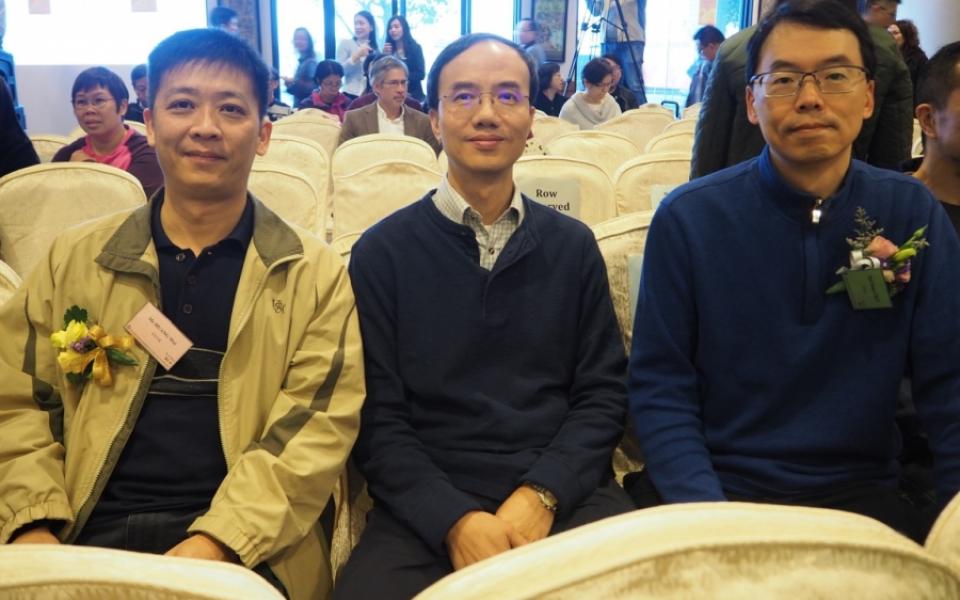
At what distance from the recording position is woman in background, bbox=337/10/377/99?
30.0ft

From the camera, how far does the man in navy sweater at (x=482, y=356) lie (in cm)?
144

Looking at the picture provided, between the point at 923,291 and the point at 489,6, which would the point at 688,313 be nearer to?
the point at 923,291

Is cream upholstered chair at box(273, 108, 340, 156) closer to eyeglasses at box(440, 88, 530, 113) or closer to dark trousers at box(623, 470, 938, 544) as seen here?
eyeglasses at box(440, 88, 530, 113)

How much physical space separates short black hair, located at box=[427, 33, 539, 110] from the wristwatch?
85cm

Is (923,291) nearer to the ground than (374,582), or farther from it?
farther from it

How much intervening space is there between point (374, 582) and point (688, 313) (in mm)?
748

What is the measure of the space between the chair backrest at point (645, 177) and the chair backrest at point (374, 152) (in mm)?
1198

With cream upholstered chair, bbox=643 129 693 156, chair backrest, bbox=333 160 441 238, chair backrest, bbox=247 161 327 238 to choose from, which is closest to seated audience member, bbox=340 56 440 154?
cream upholstered chair, bbox=643 129 693 156

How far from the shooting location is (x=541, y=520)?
143 cm

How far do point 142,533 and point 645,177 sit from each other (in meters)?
2.31

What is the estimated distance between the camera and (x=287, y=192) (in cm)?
302

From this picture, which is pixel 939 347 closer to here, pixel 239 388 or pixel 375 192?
pixel 239 388

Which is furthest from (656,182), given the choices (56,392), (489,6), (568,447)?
(489,6)

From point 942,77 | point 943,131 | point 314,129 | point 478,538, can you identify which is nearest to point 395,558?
point 478,538
